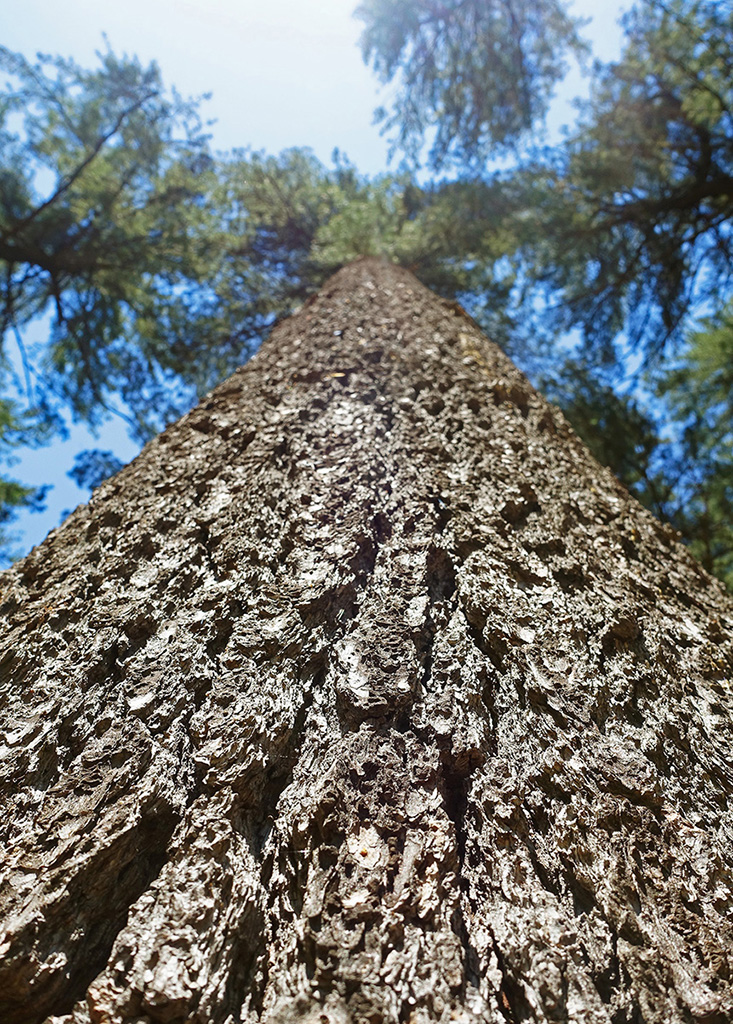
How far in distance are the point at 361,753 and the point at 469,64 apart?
29.6ft

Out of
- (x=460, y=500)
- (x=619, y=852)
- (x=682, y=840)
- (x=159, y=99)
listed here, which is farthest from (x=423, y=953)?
(x=159, y=99)

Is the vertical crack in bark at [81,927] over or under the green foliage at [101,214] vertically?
under

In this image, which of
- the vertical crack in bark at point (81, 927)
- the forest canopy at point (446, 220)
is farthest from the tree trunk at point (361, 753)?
the forest canopy at point (446, 220)

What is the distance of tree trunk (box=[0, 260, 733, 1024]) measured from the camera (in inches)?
31.0

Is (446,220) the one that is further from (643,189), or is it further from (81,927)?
(81,927)

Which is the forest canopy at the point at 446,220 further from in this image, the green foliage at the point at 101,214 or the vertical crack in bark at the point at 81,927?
the vertical crack in bark at the point at 81,927

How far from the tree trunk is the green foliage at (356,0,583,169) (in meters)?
7.68

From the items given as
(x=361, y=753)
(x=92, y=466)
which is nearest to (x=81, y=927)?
(x=361, y=753)

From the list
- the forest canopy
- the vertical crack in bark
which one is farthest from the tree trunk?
the forest canopy

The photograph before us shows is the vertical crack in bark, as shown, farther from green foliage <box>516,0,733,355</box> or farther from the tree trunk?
green foliage <box>516,0,733,355</box>

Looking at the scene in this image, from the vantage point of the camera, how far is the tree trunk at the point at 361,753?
0.79 metres

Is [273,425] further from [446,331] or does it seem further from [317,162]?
[317,162]

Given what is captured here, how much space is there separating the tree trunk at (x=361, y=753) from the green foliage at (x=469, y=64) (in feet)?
25.2

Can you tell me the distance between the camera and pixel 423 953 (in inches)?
31.0
